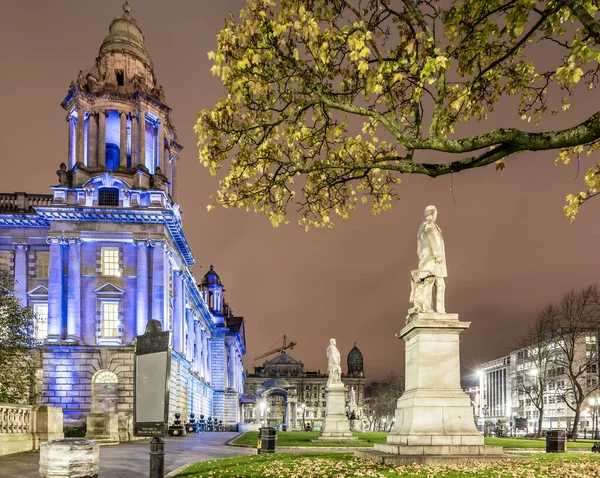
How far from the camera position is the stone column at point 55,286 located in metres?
46.0

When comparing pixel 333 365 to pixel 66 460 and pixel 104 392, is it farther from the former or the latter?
pixel 66 460

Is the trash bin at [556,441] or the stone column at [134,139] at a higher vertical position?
the stone column at [134,139]

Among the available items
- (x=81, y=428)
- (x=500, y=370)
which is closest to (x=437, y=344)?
(x=81, y=428)

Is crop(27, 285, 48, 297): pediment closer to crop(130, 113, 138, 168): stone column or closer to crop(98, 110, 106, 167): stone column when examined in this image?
crop(98, 110, 106, 167): stone column

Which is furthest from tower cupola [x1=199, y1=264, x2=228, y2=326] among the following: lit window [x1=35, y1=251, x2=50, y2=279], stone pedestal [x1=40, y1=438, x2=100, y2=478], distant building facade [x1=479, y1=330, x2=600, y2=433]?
stone pedestal [x1=40, y1=438, x2=100, y2=478]

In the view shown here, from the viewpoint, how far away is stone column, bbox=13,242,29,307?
163 feet

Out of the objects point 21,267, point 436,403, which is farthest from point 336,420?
point 21,267

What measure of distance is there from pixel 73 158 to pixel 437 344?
45.6 m

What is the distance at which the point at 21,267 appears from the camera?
1975 inches

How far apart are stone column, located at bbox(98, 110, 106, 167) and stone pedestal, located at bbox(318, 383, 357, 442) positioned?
31.4m

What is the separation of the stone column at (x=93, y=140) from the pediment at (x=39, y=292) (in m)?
11.0

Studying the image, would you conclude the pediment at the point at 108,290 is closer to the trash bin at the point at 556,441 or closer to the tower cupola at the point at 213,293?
the trash bin at the point at 556,441

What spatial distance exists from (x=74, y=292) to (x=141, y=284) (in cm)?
511

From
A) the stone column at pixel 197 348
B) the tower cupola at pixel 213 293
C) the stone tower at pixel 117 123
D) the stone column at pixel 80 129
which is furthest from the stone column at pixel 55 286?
the tower cupola at pixel 213 293
